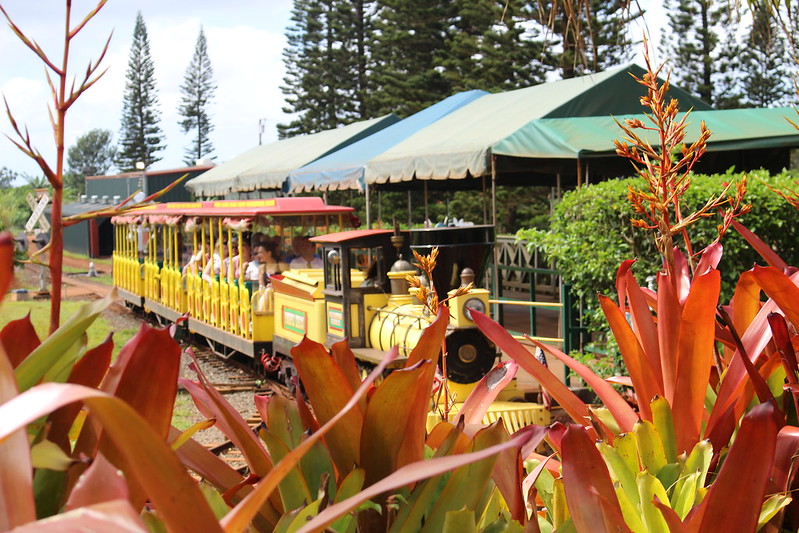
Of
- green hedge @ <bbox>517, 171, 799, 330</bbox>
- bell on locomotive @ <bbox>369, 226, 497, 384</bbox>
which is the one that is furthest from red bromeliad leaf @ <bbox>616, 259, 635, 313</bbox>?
bell on locomotive @ <bbox>369, 226, 497, 384</bbox>

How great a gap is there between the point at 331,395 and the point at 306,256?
33.6 ft

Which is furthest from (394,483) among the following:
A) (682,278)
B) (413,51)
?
(413,51)

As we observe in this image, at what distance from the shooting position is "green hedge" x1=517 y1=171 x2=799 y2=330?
6.71 metres

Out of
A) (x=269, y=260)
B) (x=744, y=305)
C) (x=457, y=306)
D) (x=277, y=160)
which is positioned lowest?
(x=457, y=306)

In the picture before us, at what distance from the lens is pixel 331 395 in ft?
4.20

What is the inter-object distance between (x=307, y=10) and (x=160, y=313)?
2809 centimetres

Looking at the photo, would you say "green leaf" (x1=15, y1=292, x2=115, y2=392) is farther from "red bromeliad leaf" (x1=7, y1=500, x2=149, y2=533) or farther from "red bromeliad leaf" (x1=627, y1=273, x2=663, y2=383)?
"red bromeliad leaf" (x1=627, y1=273, x2=663, y2=383)

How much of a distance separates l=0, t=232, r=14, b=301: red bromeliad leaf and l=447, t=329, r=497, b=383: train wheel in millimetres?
6324

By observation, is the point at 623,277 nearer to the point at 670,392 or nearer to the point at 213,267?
the point at 670,392

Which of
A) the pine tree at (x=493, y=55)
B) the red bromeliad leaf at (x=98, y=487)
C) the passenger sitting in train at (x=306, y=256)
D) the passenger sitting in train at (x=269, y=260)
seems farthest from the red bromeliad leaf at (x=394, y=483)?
the pine tree at (x=493, y=55)

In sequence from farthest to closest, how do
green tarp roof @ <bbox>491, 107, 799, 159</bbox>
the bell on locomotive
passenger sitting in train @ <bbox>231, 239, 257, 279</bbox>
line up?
passenger sitting in train @ <bbox>231, 239, 257, 279</bbox>
green tarp roof @ <bbox>491, 107, 799, 159</bbox>
the bell on locomotive

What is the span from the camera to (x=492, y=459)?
1.16m

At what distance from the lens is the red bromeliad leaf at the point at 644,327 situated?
168 cm

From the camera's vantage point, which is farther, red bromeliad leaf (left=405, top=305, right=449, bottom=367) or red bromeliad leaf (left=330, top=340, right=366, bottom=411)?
red bromeliad leaf (left=330, top=340, right=366, bottom=411)
